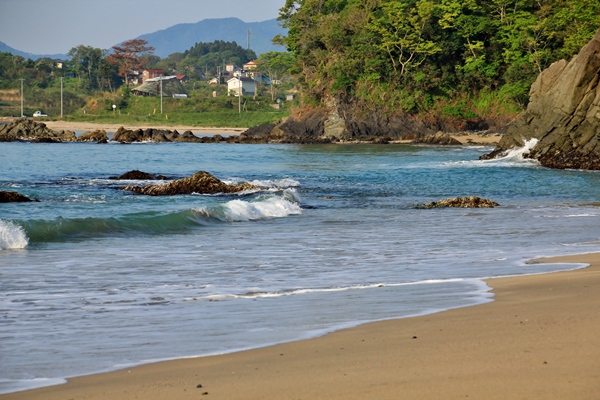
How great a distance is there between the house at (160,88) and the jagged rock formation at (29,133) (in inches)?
1428

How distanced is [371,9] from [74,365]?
203 feet

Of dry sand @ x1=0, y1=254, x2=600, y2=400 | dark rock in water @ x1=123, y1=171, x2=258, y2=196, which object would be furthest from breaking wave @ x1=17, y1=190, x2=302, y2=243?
dry sand @ x1=0, y1=254, x2=600, y2=400

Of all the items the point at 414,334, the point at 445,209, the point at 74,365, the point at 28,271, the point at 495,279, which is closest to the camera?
the point at 74,365

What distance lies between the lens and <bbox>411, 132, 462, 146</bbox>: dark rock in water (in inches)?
2130

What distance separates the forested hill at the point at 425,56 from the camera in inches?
2347

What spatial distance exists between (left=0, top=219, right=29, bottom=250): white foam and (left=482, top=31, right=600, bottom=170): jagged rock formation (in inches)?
900

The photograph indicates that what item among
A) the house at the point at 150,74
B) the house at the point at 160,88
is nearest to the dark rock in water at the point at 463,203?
the house at the point at 160,88

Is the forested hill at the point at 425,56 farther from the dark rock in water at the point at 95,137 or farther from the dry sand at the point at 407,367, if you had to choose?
the dry sand at the point at 407,367

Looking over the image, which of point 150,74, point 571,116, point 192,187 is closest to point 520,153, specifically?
point 571,116

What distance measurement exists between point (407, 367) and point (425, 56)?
58.4 metres

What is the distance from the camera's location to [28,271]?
959cm

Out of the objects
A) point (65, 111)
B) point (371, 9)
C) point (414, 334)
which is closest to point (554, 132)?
point (414, 334)

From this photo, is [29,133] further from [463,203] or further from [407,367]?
[407,367]

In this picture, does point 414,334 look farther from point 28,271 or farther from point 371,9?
point 371,9
